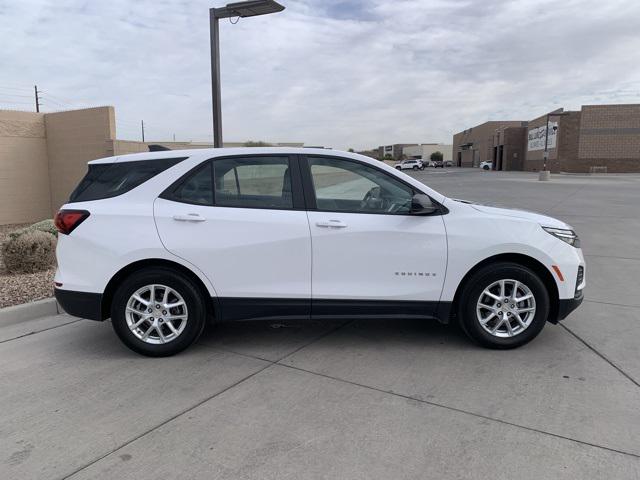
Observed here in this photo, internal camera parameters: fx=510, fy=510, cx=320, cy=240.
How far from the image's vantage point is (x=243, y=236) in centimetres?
428

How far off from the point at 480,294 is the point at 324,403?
1718 mm

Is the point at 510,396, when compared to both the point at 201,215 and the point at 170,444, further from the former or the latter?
the point at 201,215

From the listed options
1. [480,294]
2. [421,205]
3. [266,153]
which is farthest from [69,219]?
[480,294]

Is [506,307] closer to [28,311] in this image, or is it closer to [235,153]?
[235,153]

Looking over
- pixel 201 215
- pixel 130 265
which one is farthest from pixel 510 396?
pixel 130 265

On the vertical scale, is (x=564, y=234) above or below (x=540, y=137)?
below

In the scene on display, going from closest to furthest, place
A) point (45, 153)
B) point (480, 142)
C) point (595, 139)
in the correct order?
point (45, 153) → point (595, 139) → point (480, 142)

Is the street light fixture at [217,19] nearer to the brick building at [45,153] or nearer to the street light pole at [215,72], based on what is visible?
the street light pole at [215,72]

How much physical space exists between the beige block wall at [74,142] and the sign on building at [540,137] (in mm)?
53575

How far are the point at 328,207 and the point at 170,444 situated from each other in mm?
2233

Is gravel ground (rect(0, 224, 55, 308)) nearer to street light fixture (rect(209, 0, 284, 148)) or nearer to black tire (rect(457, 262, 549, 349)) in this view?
street light fixture (rect(209, 0, 284, 148))

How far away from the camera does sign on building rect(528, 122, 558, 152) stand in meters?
56.9

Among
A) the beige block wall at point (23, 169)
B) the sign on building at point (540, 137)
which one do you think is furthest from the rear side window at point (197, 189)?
the sign on building at point (540, 137)

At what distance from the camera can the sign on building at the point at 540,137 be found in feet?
187
